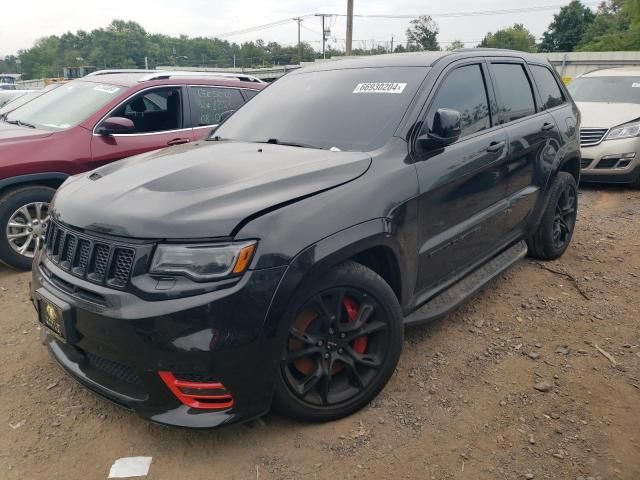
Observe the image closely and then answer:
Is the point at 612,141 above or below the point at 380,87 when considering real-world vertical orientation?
below

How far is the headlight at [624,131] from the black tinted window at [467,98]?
479 centimetres

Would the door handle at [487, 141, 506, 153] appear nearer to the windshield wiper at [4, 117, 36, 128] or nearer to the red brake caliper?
the red brake caliper

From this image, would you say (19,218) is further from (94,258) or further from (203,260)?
(203,260)

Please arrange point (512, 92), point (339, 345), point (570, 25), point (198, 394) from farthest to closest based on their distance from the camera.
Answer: point (570, 25), point (512, 92), point (339, 345), point (198, 394)

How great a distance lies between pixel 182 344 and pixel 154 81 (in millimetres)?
4081

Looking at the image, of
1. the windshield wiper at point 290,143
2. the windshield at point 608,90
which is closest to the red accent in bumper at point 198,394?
Result: the windshield wiper at point 290,143

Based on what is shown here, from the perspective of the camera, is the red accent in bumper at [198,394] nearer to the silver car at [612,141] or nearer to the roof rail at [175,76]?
the roof rail at [175,76]

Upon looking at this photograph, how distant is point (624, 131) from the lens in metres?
7.34

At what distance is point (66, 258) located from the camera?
8.04 ft

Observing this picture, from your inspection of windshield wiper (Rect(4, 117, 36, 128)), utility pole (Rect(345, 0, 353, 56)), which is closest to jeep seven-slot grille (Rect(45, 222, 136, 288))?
windshield wiper (Rect(4, 117, 36, 128))

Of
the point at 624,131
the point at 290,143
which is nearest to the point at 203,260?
the point at 290,143

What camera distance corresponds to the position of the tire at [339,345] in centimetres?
238

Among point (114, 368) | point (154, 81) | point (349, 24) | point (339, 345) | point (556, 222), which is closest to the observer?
point (114, 368)

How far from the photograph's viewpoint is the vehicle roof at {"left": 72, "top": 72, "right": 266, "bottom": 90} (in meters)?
5.37
